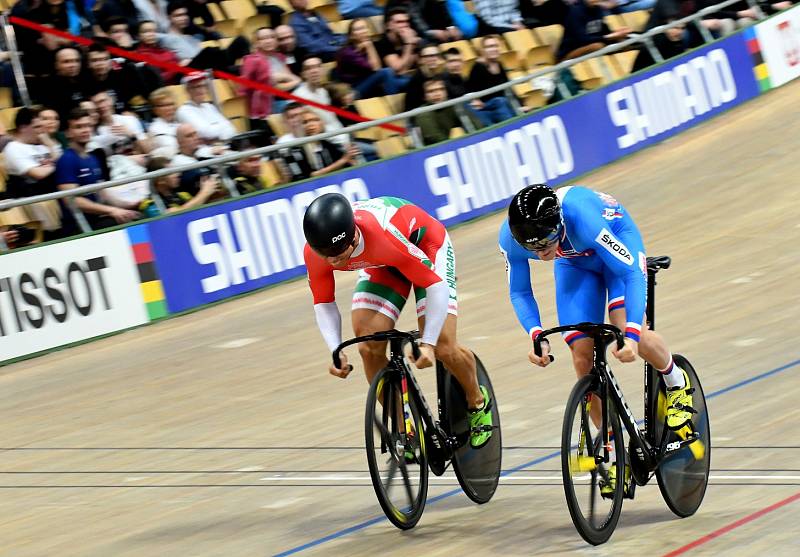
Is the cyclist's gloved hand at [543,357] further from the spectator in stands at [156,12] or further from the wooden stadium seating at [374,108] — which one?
the spectator in stands at [156,12]

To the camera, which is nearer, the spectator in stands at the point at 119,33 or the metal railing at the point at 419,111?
the metal railing at the point at 419,111

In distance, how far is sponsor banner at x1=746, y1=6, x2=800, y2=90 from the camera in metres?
15.1

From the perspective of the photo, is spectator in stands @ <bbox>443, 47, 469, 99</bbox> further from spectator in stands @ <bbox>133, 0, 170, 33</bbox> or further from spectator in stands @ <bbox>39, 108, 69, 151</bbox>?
spectator in stands @ <bbox>39, 108, 69, 151</bbox>

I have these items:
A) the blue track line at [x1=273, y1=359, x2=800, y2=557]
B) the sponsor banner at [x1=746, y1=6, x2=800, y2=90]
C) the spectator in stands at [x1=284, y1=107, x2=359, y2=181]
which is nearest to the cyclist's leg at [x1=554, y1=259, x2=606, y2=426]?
the blue track line at [x1=273, y1=359, x2=800, y2=557]

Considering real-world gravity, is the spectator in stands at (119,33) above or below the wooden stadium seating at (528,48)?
above

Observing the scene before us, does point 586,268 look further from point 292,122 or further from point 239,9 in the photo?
point 239,9

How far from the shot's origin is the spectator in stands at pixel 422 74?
1202 cm

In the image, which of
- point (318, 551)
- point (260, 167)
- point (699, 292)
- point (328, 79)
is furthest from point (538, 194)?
point (328, 79)

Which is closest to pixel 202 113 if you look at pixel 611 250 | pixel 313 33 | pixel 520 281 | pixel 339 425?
pixel 313 33

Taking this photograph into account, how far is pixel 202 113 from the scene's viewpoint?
10.6 m

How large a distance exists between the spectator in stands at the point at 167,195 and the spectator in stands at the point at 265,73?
→ 118 cm

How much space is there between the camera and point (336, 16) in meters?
13.1

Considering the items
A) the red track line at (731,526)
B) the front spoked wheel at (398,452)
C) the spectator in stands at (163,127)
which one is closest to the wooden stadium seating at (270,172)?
the spectator in stands at (163,127)

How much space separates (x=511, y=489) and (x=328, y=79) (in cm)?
694
